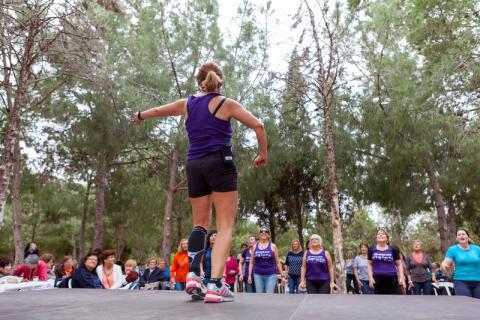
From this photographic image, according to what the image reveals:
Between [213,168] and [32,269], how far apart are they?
5.77 m

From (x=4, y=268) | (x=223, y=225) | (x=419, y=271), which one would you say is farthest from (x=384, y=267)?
(x=4, y=268)

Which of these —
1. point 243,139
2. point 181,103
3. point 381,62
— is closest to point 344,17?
point 381,62

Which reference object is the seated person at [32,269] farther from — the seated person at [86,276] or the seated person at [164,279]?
the seated person at [86,276]

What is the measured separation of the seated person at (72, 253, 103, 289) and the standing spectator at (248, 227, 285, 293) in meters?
2.40

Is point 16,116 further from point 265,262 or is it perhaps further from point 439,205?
point 439,205

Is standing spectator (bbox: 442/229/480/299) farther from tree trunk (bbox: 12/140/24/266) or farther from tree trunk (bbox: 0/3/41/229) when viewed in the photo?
tree trunk (bbox: 12/140/24/266)

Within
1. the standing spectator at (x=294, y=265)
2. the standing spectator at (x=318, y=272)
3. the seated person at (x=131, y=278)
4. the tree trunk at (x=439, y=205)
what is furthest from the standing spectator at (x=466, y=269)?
the tree trunk at (x=439, y=205)

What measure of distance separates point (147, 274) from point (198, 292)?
6.71 meters

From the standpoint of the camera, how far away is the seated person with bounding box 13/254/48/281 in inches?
284

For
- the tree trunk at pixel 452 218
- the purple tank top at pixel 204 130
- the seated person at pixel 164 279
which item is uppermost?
the tree trunk at pixel 452 218

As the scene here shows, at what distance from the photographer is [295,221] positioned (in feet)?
56.1

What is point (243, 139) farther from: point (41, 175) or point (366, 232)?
point (366, 232)

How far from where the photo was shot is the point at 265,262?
680 centimetres

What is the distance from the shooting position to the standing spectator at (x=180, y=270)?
291 inches
